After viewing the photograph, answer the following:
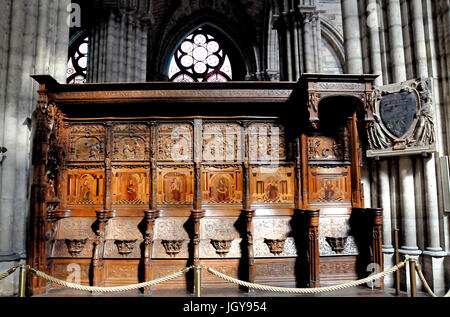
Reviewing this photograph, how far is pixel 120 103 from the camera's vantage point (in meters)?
6.66

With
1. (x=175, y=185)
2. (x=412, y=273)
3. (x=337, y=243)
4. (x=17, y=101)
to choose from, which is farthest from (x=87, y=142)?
(x=412, y=273)

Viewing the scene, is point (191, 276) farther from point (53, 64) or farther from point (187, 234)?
point (53, 64)

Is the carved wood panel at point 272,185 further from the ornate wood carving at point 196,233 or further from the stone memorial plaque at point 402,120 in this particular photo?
the stone memorial plaque at point 402,120

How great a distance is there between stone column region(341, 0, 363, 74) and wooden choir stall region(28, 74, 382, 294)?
3.75 feet

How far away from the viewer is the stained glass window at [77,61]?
18875 millimetres

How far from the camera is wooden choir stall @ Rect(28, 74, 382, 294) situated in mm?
6223

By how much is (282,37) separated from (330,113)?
7.76 meters

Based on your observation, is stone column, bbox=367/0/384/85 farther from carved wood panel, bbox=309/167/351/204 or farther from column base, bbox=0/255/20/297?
column base, bbox=0/255/20/297

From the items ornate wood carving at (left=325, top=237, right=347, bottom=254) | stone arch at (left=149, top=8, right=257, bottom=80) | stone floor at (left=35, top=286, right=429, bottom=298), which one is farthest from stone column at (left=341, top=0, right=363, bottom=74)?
stone arch at (left=149, top=8, right=257, bottom=80)

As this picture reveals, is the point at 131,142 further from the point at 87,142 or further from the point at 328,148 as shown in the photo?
the point at 328,148

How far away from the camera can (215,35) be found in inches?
926

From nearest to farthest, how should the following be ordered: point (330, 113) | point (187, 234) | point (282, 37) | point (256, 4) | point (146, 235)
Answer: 1. point (146, 235)
2. point (187, 234)
3. point (330, 113)
4. point (282, 37)
5. point (256, 4)

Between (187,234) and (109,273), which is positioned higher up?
(187,234)
